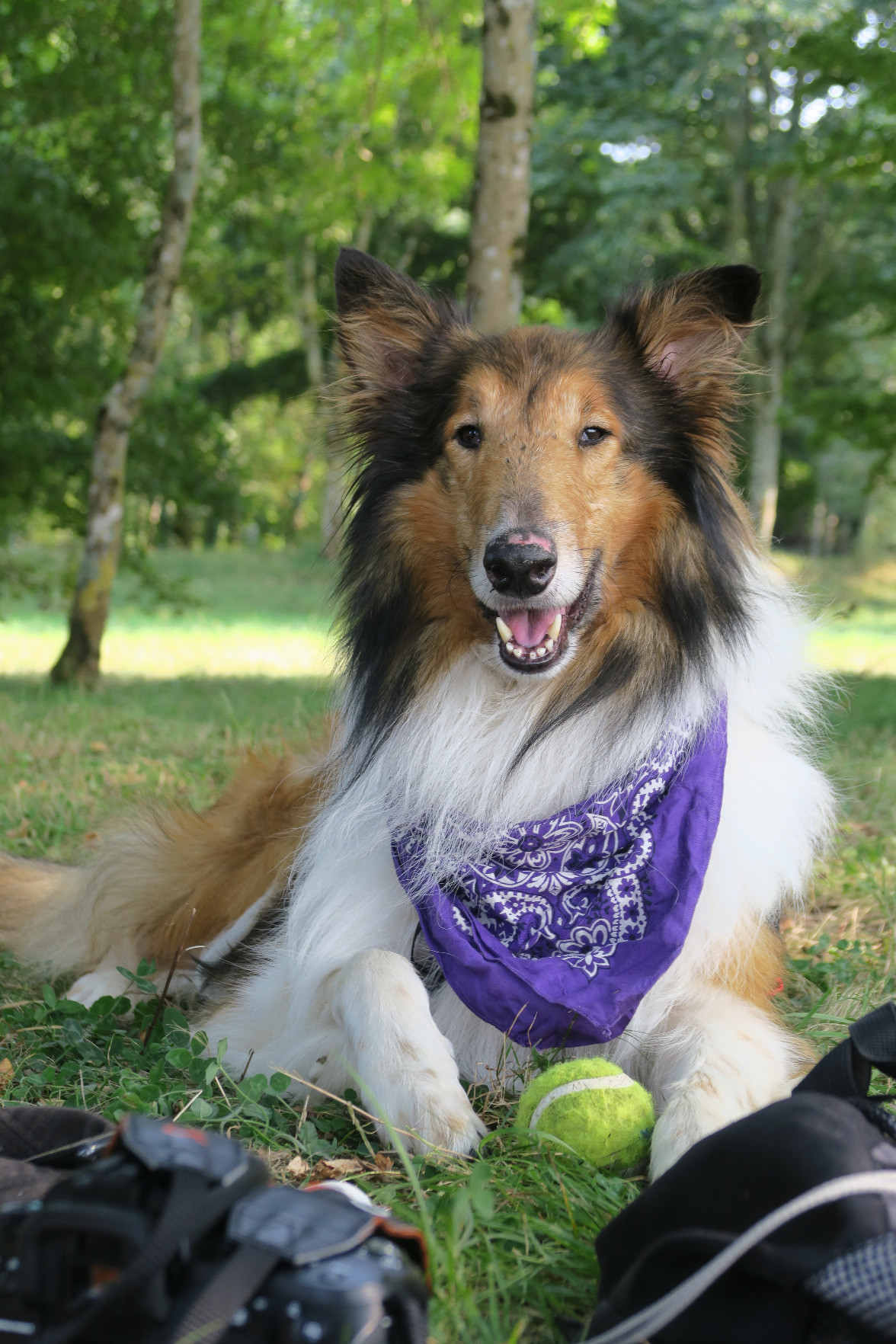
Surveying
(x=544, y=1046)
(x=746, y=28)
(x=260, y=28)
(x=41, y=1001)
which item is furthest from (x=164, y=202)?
(x=746, y=28)

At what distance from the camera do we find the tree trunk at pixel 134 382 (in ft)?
24.5

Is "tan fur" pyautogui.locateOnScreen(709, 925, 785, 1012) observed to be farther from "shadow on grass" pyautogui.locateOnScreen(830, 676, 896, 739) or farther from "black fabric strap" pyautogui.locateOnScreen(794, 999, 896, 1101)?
"shadow on grass" pyautogui.locateOnScreen(830, 676, 896, 739)

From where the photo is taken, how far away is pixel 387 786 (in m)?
2.99

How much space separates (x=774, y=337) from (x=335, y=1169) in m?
20.4

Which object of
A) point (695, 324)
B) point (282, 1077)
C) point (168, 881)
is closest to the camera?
point (282, 1077)

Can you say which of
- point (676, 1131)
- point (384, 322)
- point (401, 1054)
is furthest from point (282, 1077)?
point (384, 322)

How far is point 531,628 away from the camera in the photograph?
9.18 feet

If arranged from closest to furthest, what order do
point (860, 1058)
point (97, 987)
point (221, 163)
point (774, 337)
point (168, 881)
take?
point (860, 1058) < point (97, 987) < point (168, 881) < point (221, 163) < point (774, 337)

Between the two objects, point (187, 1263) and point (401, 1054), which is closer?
point (187, 1263)

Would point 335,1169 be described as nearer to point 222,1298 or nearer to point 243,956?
point 222,1298

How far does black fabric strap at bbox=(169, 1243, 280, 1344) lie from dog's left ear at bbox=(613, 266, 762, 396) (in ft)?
8.35

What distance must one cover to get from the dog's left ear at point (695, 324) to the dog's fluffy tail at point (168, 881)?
1618mm

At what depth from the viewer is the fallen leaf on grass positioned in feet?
7.00

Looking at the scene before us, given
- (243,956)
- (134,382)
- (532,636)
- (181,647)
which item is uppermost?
(134,382)
